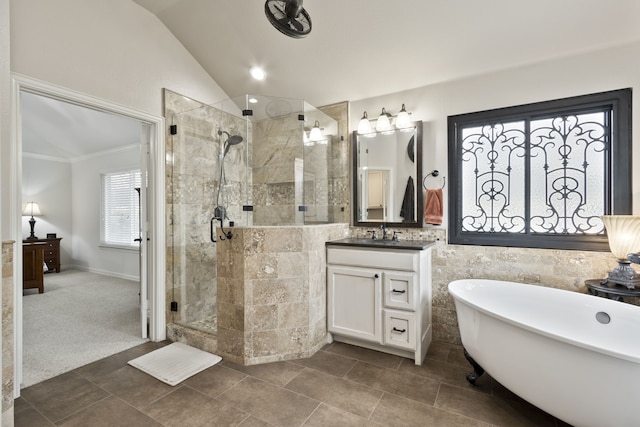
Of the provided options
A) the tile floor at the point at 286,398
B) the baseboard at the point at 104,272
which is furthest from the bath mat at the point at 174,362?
the baseboard at the point at 104,272

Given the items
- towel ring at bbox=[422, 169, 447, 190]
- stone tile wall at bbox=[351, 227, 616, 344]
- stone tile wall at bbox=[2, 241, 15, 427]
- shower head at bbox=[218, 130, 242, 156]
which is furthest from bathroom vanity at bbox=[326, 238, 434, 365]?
stone tile wall at bbox=[2, 241, 15, 427]

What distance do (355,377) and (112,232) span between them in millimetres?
5484

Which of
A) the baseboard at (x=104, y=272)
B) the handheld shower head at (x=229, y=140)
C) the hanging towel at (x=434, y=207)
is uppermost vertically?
the handheld shower head at (x=229, y=140)

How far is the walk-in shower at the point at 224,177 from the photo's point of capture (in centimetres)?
271

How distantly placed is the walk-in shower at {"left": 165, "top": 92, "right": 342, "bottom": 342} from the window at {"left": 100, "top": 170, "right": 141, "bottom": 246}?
9.57 ft

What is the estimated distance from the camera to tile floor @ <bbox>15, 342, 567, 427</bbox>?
5.57ft

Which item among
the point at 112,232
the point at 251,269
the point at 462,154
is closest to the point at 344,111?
the point at 462,154

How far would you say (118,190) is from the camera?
18.0 feet

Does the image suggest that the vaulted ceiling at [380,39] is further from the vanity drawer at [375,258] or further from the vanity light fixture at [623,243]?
the vanity drawer at [375,258]

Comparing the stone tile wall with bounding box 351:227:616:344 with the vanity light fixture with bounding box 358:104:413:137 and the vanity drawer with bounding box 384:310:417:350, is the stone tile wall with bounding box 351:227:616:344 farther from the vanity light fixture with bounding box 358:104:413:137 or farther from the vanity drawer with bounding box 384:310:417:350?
the vanity light fixture with bounding box 358:104:413:137

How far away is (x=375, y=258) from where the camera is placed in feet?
8.11

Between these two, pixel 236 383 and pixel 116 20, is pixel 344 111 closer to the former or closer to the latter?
pixel 116 20

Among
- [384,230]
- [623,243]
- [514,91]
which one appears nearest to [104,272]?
[384,230]

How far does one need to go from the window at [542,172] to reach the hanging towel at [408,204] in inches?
13.6
